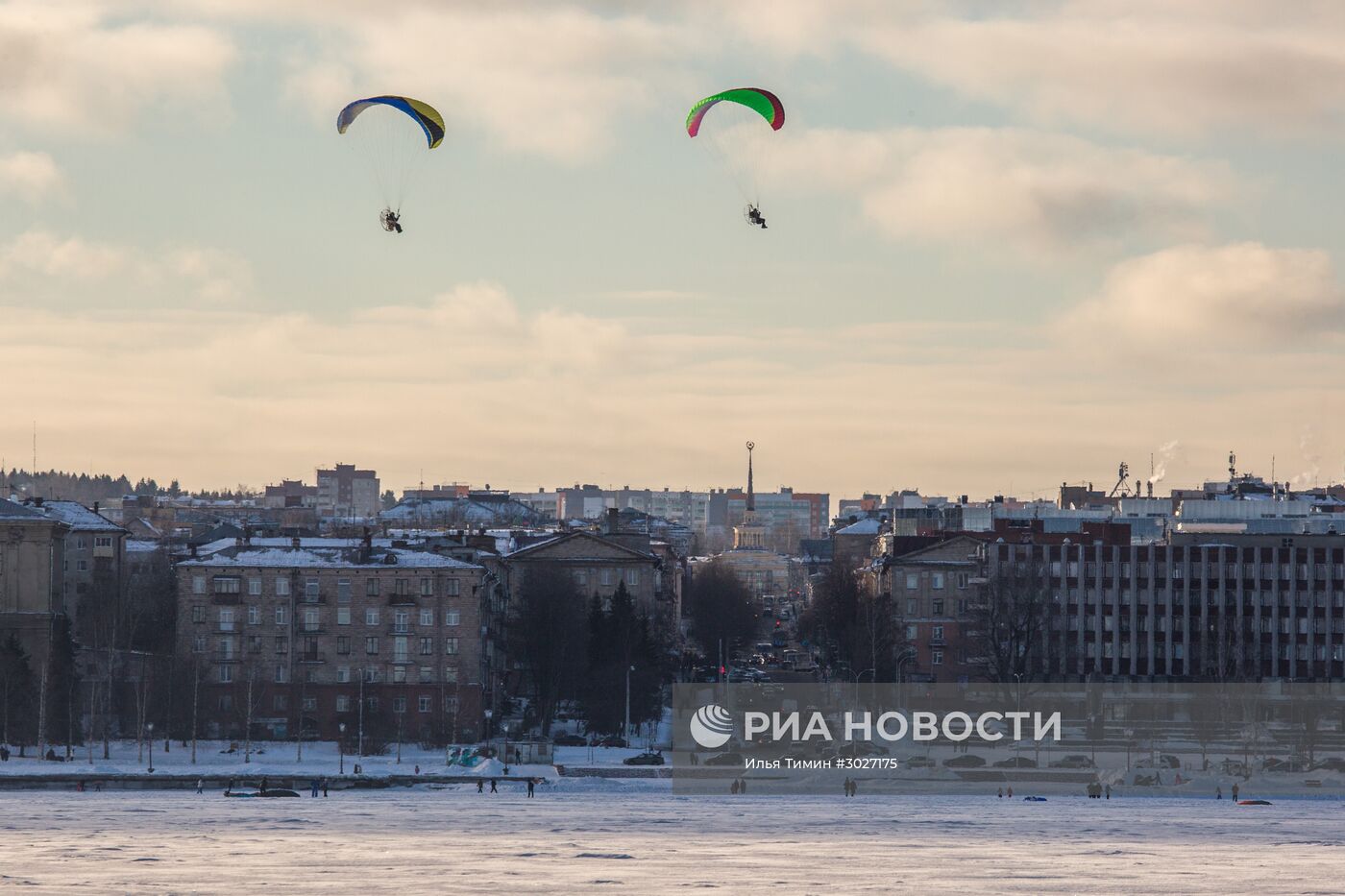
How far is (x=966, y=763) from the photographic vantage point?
112812 mm

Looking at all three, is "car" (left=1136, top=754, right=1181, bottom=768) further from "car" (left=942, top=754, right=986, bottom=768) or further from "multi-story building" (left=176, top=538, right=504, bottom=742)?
"multi-story building" (left=176, top=538, right=504, bottom=742)

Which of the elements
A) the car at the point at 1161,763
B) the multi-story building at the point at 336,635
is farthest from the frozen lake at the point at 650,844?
the multi-story building at the point at 336,635

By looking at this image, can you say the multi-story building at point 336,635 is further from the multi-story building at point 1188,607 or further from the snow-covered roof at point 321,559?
the multi-story building at point 1188,607

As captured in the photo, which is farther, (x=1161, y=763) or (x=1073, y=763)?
(x=1161, y=763)

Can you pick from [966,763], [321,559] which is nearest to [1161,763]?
[966,763]

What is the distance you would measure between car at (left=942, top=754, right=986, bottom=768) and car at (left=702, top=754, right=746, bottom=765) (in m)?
9.09

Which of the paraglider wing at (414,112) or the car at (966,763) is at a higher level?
the paraglider wing at (414,112)

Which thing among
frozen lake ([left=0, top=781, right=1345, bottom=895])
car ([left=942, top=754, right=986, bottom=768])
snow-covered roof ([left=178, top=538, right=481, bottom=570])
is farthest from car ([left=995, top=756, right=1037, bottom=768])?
snow-covered roof ([left=178, top=538, right=481, bottom=570])

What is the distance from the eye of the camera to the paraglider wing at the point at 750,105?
99688 millimetres

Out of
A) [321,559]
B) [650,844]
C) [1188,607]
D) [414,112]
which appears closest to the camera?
[650,844]

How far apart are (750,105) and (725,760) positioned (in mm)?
30139

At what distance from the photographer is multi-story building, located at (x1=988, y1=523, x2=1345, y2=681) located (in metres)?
154

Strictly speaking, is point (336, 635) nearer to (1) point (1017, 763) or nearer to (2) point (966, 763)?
(2) point (966, 763)

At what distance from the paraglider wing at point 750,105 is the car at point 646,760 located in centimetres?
2934
